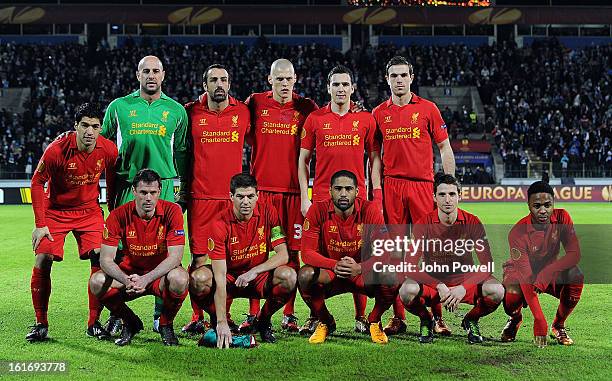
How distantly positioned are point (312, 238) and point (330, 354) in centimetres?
98

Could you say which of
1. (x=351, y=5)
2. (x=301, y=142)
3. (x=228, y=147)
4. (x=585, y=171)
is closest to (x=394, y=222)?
(x=301, y=142)

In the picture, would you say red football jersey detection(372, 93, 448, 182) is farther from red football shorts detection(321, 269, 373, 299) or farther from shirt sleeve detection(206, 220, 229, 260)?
shirt sleeve detection(206, 220, 229, 260)

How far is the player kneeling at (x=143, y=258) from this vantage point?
5.76m

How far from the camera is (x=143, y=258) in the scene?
239 inches

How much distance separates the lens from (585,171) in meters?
25.0

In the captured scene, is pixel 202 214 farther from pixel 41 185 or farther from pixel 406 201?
pixel 406 201

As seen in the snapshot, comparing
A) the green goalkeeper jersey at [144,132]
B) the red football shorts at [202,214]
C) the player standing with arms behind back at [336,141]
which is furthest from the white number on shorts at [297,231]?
the green goalkeeper jersey at [144,132]

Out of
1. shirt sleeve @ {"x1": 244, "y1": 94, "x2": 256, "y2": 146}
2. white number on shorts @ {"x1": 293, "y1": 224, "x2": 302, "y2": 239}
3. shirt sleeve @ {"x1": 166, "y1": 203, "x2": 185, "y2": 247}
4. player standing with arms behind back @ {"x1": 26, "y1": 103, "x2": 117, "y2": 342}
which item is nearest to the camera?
shirt sleeve @ {"x1": 166, "y1": 203, "x2": 185, "y2": 247}

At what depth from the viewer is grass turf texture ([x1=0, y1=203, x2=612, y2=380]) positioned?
16.2 ft

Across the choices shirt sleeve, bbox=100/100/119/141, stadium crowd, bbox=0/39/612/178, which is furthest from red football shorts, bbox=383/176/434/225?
stadium crowd, bbox=0/39/612/178

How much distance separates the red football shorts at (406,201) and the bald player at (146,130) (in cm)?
188

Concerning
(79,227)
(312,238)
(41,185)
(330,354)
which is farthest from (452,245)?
(41,185)

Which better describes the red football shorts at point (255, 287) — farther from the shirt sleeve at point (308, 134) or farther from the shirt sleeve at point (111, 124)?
the shirt sleeve at point (111, 124)

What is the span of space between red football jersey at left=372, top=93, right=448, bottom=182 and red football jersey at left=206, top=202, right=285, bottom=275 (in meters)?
1.31
